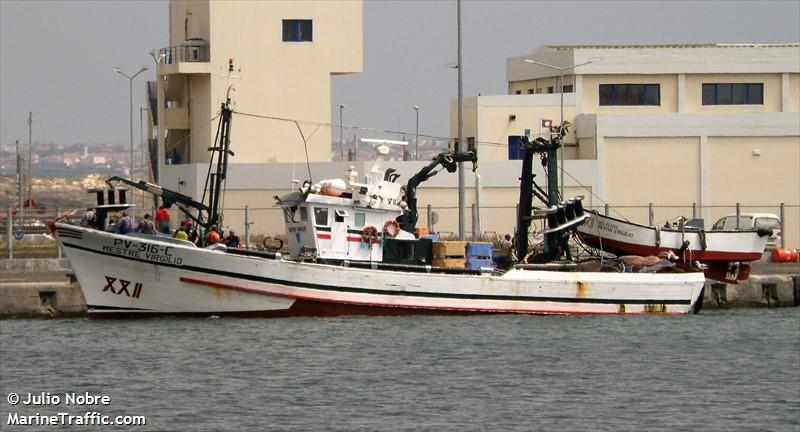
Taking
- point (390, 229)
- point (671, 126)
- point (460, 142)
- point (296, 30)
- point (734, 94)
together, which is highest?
point (296, 30)

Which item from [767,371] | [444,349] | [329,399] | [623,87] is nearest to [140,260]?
[444,349]

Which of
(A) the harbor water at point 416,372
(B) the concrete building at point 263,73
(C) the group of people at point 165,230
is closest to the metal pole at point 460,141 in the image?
(A) the harbor water at point 416,372

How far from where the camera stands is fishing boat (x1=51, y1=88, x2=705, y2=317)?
124ft

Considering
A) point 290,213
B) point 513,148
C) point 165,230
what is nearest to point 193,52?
point 513,148

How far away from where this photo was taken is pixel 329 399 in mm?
27484

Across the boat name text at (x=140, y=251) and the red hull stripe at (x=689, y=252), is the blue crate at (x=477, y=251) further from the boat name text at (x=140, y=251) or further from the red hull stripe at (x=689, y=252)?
the boat name text at (x=140, y=251)

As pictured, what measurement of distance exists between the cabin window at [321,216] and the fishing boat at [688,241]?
7956 millimetres

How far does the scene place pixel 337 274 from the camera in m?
38.1

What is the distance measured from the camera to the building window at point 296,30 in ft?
203

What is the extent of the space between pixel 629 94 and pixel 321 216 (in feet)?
101

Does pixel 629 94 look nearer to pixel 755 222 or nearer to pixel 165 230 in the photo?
pixel 755 222

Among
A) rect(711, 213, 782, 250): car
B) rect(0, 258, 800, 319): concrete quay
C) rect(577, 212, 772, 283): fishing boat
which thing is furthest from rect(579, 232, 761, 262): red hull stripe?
rect(711, 213, 782, 250): car

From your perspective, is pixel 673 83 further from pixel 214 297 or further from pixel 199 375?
pixel 199 375

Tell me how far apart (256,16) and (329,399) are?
3570 cm
